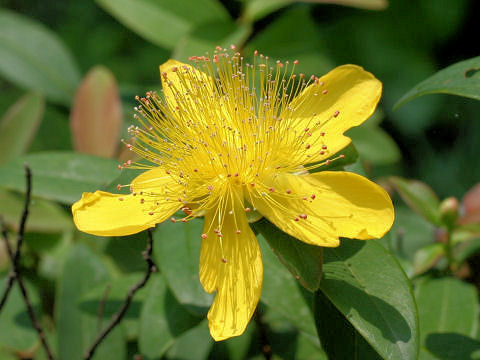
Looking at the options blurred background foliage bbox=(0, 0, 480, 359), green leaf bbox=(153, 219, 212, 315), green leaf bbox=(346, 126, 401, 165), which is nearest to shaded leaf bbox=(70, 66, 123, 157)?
blurred background foliage bbox=(0, 0, 480, 359)

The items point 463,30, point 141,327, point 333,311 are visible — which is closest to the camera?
point 333,311

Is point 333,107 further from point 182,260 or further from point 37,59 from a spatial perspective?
point 37,59

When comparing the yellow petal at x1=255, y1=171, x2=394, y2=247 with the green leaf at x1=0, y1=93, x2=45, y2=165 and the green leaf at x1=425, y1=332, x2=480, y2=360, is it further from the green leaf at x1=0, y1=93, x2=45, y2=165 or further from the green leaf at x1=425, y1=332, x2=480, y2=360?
the green leaf at x1=0, y1=93, x2=45, y2=165

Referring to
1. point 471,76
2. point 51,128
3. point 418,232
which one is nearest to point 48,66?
point 51,128

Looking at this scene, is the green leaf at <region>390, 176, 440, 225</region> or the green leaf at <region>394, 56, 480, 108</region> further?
the green leaf at <region>390, 176, 440, 225</region>

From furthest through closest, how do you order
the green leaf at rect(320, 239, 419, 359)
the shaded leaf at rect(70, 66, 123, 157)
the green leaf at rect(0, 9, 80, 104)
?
1. the green leaf at rect(0, 9, 80, 104)
2. the shaded leaf at rect(70, 66, 123, 157)
3. the green leaf at rect(320, 239, 419, 359)

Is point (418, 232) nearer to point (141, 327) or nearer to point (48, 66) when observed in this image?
point (141, 327)
